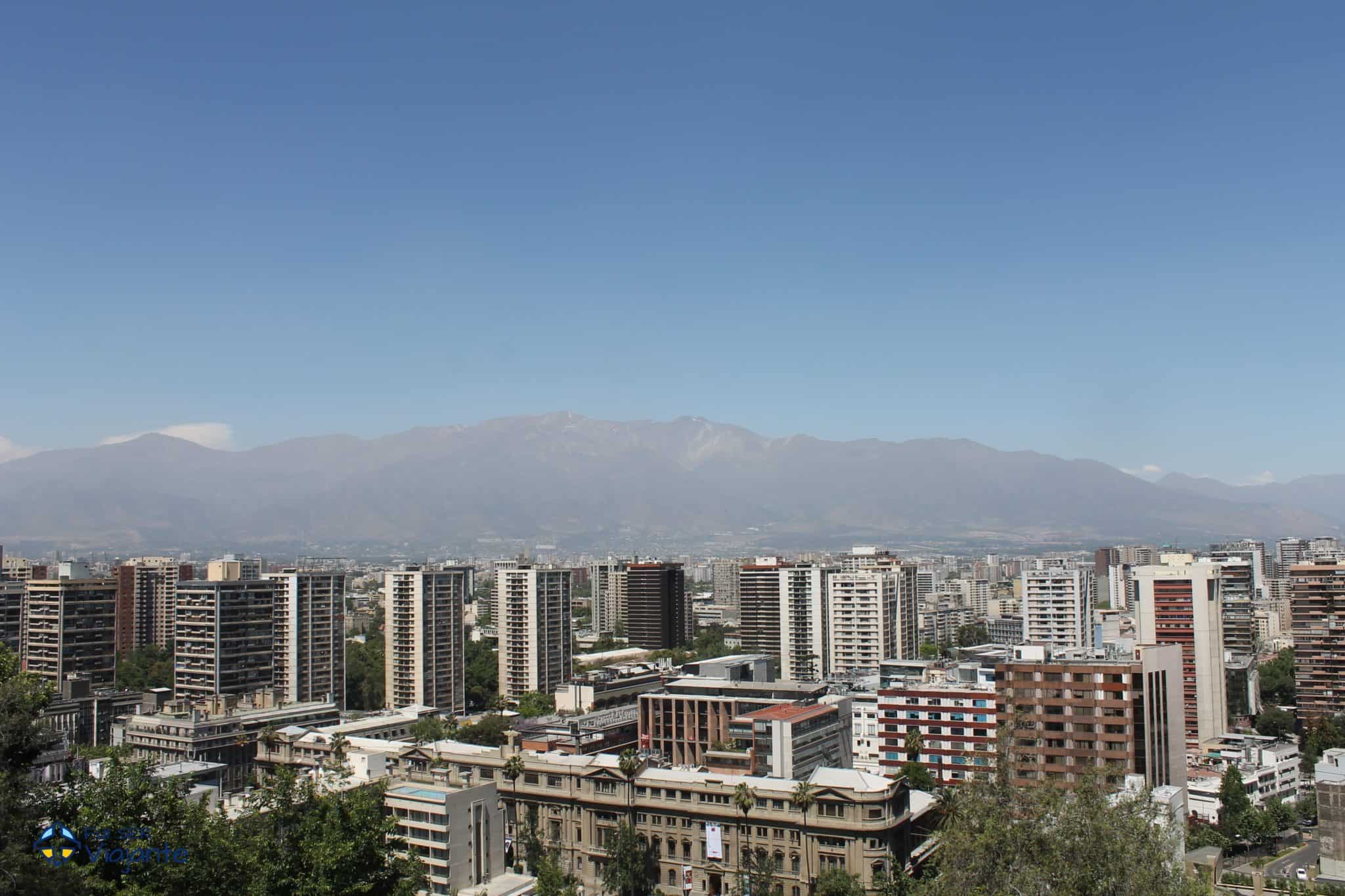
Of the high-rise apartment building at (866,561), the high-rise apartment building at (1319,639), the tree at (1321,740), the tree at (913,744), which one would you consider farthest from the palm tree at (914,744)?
the high-rise apartment building at (866,561)

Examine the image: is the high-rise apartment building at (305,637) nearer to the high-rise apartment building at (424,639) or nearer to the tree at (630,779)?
the high-rise apartment building at (424,639)

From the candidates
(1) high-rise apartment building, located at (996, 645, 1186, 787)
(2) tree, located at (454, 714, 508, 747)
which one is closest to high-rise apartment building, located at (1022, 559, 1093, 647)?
(1) high-rise apartment building, located at (996, 645, 1186, 787)

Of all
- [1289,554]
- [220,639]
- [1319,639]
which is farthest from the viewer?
[1289,554]

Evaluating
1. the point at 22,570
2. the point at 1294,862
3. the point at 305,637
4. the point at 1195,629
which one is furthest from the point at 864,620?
the point at 22,570

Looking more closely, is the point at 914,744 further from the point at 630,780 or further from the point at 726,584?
the point at 726,584

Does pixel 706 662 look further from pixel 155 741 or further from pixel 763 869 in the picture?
pixel 155 741

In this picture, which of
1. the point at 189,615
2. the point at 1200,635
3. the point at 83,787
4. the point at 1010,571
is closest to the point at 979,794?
the point at 83,787

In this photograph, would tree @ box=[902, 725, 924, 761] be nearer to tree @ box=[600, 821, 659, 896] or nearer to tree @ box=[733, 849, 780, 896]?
tree @ box=[733, 849, 780, 896]
